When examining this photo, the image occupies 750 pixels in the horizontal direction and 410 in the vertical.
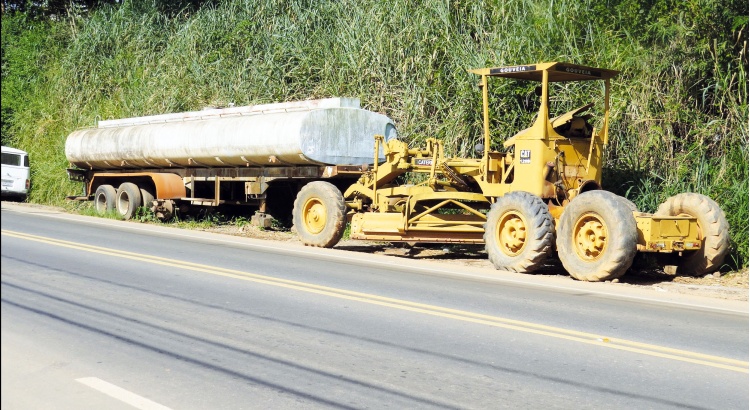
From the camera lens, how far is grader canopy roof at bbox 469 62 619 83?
509 inches

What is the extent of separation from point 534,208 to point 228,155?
27.9 feet

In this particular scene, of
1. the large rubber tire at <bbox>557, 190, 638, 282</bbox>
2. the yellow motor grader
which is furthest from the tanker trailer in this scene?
the large rubber tire at <bbox>557, 190, 638, 282</bbox>

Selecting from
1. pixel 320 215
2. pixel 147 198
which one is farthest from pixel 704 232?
pixel 147 198

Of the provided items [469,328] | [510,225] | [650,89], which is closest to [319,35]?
[650,89]

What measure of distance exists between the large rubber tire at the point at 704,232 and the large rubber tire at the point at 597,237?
1.25m

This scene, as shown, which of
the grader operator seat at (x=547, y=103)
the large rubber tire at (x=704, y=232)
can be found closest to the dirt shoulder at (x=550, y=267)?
the large rubber tire at (x=704, y=232)

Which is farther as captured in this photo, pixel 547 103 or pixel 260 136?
pixel 260 136

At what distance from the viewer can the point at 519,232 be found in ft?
41.4

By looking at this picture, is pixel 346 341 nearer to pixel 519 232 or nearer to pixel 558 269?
pixel 519 232

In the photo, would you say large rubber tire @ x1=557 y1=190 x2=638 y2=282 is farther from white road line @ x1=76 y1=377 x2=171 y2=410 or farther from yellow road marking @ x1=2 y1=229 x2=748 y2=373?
white road line @ x1=76 y1=377 x2=171 y2=410

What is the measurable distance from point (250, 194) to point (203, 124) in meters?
2.02

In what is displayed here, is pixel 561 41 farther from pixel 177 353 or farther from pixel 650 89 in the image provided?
pixel 177 353

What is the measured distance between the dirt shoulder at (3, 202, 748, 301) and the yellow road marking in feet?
12.3

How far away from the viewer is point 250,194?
19.0 meters
